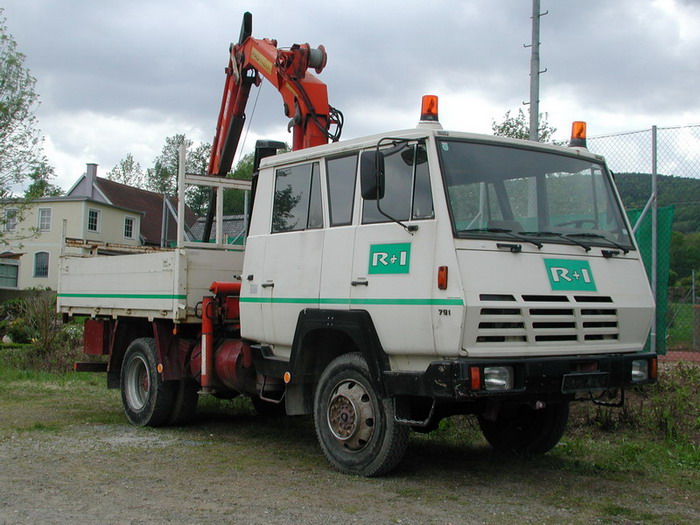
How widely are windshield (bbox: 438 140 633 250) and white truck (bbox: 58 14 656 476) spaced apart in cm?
1

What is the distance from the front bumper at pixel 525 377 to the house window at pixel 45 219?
139 feet

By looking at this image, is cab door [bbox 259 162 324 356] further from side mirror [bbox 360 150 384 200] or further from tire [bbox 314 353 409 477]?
side mirror [bbox 360 150 384 200]

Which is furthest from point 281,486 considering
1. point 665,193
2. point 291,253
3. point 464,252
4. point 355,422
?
point 665,193

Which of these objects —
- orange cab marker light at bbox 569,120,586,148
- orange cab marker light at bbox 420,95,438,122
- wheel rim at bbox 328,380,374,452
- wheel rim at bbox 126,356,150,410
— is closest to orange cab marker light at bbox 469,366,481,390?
wheel rim at bbox 328,380,374,452

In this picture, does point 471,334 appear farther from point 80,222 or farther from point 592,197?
point 80,222

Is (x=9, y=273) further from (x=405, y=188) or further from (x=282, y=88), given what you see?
(x=405, y=188)

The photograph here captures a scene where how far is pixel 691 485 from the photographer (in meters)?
6.62

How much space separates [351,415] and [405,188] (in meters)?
1.90

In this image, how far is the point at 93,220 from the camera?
44.9 meters

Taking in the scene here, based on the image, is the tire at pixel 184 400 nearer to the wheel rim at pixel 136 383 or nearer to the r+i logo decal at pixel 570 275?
the wheel rim at pixel 136 383

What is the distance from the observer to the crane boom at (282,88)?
895cm

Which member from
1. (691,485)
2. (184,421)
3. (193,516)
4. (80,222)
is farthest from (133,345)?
(80,222)

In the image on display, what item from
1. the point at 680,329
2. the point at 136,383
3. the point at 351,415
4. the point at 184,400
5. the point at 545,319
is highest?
the point at 545,319

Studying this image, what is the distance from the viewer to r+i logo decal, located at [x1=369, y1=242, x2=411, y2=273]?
20.6 ft
